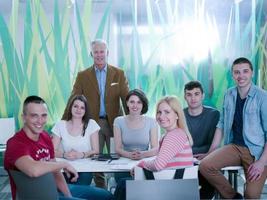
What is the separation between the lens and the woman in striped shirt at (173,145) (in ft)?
8.44

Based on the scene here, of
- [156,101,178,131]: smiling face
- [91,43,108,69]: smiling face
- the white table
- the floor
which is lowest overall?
the floor

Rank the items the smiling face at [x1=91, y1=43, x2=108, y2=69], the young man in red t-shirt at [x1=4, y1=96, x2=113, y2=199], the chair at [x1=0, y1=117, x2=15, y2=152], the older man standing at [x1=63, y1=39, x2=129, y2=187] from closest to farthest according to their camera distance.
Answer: the young man in red t-shirt at [x1=4, y1=96, x2=113, y2=199], the smiling face at [x1=91, y1=43, x2=108, y2=69], the older man standing at [x1=63, y1=39, x2=129, y2=187], the chair at [x1=0, y1=117, x2=15, y2=152]

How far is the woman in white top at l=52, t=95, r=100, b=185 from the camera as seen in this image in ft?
11.3

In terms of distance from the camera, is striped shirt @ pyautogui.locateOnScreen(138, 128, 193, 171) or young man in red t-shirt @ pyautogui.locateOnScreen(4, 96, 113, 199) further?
striped shirt @ pyautogui.locateOnScreen(138, 128, 193, 171)

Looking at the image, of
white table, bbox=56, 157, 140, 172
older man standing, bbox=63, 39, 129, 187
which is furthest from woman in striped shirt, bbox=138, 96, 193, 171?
older man standing, bbox=63, 39, 129, 187

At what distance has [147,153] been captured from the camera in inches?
132

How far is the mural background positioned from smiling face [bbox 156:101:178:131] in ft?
8.13

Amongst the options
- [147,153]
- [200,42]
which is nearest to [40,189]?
[147,153]

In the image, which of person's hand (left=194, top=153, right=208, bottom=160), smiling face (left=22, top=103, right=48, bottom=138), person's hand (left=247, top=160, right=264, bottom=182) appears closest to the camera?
smiling face (left=22, top=103, right=48, bottom=138)

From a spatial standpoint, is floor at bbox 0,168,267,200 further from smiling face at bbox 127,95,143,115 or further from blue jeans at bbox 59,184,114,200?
blue jeans at bbox 59,184,114,200

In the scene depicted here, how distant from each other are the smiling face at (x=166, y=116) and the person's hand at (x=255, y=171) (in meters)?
0.85

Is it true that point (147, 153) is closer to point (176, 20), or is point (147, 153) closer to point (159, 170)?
point (159, 170)

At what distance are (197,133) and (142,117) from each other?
0.50 m

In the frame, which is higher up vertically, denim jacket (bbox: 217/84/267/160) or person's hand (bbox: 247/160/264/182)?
denim jacket (bbox: 217/84/267/160)
